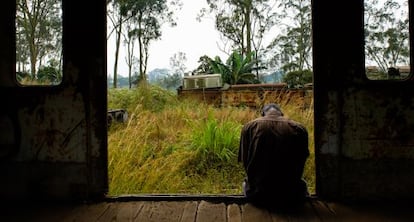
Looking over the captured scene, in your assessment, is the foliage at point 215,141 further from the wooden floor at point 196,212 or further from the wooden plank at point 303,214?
the wooden plank at point 303,214

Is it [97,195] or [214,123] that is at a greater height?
[214,123]

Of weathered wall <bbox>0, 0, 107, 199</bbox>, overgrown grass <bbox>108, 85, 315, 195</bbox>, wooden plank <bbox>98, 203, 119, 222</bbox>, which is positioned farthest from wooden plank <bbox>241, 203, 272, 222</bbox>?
overgrown grass <bbox>108, 85, 315, 195</bbox>

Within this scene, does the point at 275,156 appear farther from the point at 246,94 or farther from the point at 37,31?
the point at 246,94

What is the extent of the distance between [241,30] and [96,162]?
7625 millimetres

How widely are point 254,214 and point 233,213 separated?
14 cm

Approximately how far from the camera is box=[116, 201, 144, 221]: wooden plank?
2.37 metres

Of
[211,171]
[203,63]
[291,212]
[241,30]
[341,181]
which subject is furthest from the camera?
[203,63]

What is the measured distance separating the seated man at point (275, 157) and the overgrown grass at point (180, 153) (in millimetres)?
1367

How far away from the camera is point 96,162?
2.71m

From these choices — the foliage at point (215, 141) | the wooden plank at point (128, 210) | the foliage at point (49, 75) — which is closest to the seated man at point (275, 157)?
the wooden plank at point (128, 210)

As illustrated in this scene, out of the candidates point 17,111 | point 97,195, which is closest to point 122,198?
point 97,195

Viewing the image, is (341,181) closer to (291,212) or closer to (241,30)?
(291,212)

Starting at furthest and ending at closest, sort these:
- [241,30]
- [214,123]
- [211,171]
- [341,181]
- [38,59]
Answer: [241,30] → [214,123] → [211,171] → [38,59] → [341,181]

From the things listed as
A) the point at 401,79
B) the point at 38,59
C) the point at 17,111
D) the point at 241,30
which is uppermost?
the point at 241,30
